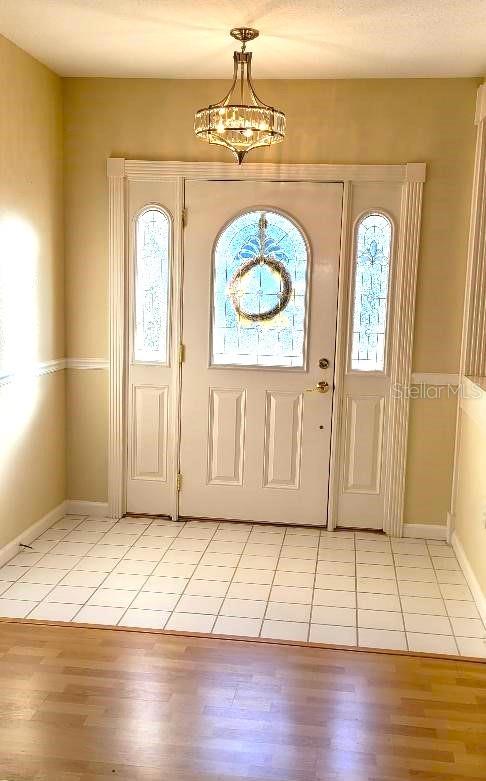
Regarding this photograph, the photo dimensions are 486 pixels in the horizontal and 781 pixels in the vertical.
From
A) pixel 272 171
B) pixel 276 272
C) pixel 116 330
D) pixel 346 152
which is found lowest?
pixel 116 330

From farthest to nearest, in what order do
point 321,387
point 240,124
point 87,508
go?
point 87,508 < point 321,387 < point 240,124

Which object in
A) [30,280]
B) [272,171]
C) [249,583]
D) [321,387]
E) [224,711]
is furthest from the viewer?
[321,387]

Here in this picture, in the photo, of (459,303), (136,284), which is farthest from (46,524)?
(459,303)

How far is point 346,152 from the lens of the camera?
4363 mm

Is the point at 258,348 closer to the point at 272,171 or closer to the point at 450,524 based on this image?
the point at 272,171

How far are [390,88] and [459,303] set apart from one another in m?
1.31

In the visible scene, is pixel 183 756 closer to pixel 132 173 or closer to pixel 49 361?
pixel 49 361

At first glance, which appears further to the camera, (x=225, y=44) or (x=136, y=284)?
(x=136, y=284)

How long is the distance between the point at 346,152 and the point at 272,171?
45cm

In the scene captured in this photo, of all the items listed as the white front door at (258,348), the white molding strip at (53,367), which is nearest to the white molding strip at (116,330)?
the white molding strip at (53,367)

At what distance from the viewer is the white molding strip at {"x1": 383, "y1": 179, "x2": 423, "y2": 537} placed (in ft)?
14.2

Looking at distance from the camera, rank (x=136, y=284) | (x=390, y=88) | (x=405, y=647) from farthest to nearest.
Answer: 1. (x=136, y=284)
2. (x=390, y=88)
3. (x=405, y=647)

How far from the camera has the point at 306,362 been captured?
452 cm

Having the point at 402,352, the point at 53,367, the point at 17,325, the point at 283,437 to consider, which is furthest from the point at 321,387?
the point at 17,325
